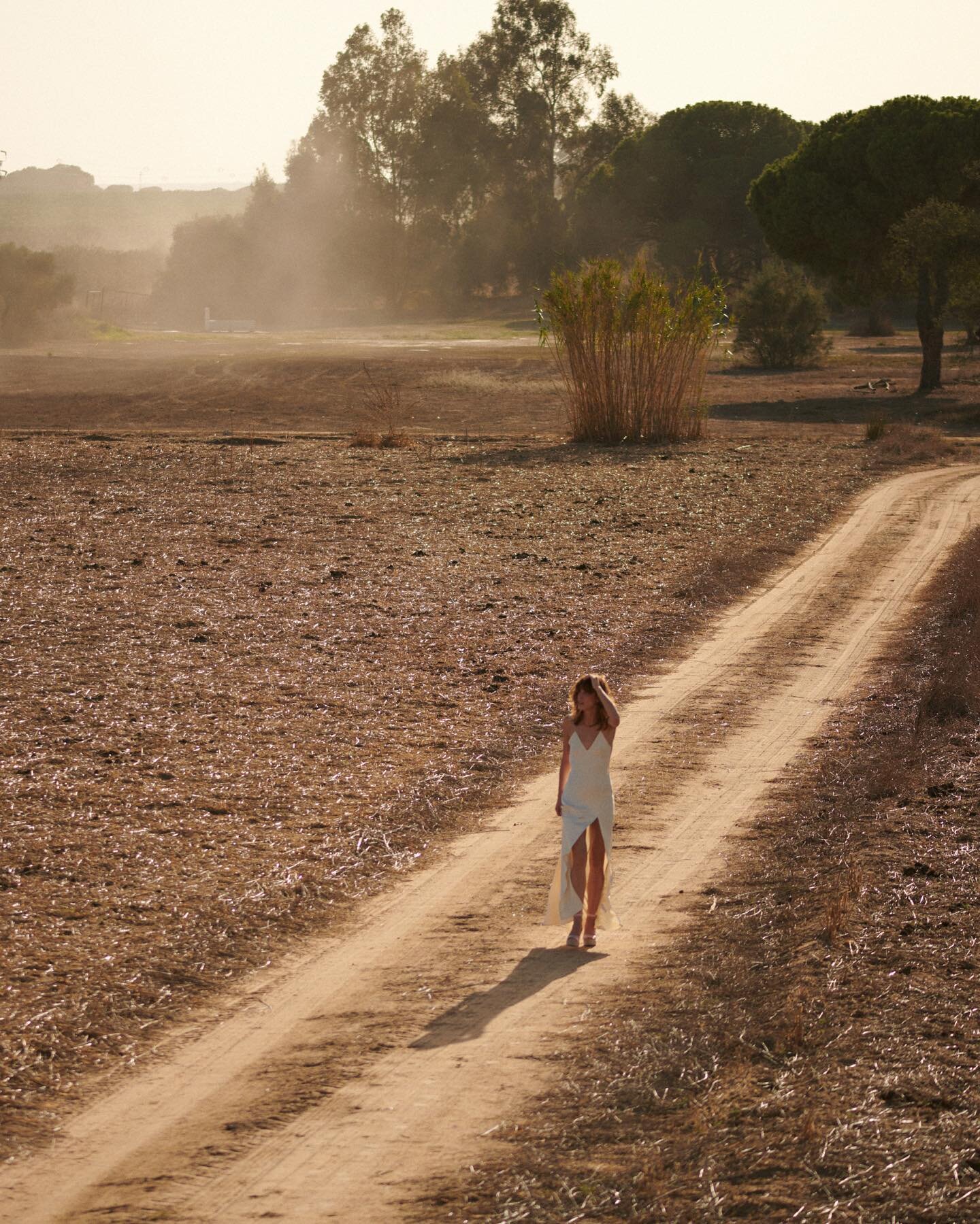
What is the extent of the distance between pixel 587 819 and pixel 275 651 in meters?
4.99

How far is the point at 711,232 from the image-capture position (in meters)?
62.5

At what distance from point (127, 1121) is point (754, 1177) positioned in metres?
1.80

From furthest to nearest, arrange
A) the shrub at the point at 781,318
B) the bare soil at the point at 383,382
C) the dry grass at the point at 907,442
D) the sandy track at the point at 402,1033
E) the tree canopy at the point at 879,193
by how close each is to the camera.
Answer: the shrub at the point at 781,318 < the tree canopy at the point at 879,193 < the bare soil at the point at 383,382 < the dry grass at the point at 907,442 < the sandy track at the point at 402,1033

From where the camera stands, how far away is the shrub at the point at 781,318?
4244 centimetres

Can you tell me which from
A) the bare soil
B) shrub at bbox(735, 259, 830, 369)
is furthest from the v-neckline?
shrub at bbox(735, 259, 830, 369)

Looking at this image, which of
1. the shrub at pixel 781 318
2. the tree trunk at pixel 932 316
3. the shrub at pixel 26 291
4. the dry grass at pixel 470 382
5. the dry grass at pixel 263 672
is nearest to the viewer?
the dry grass at pixel 263 672

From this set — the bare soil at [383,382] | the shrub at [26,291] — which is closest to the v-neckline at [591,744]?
the bare soil at [383,382]

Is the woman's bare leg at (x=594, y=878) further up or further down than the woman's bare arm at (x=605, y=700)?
further down

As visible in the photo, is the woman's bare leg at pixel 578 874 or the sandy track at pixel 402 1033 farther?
the woman's bare leg at pixel 578 874

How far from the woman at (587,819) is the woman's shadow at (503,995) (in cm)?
10

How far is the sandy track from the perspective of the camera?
384 cm

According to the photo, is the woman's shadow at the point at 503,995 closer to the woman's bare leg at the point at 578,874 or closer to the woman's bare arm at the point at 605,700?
the woman's bare leg at the point at 578,874

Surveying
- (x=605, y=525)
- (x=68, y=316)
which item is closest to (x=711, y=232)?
(x=68, y=316)

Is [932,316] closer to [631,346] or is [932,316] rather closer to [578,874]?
[631,346]
